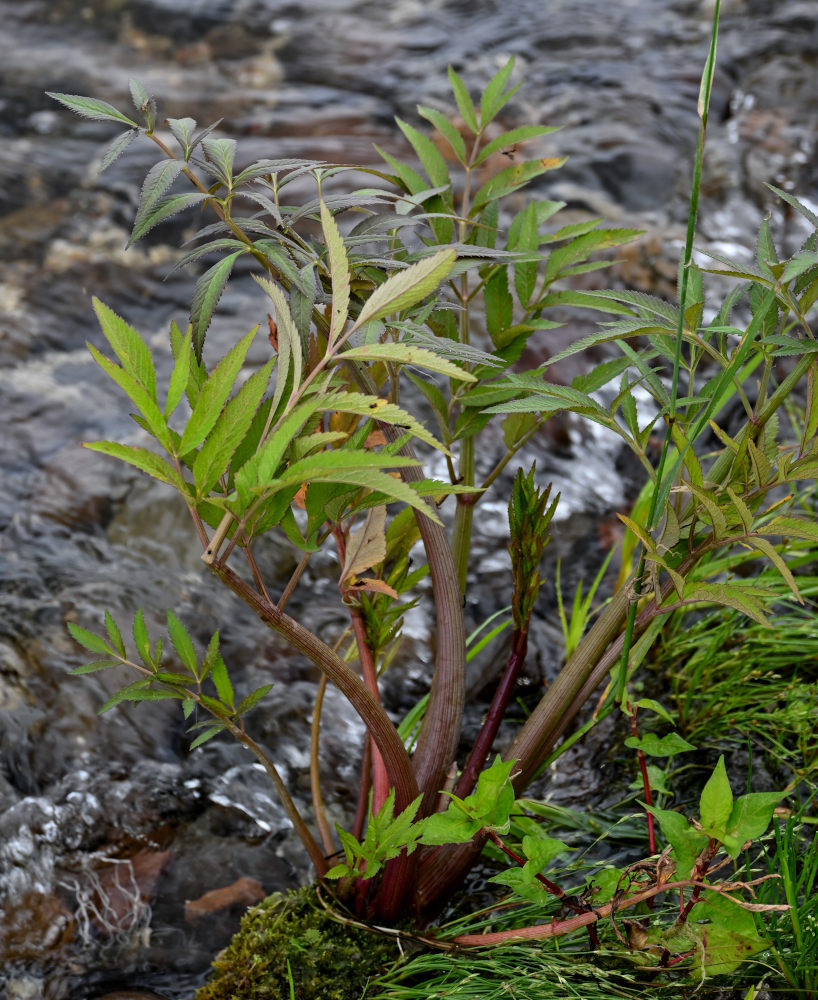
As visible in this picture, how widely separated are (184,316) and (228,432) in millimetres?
2721

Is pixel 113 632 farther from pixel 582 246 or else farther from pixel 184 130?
pixel 582 246

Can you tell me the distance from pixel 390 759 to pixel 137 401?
2.12 feet

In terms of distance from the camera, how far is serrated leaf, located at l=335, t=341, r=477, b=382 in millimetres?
961

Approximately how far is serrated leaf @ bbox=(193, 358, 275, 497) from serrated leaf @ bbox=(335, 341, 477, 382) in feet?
0.37

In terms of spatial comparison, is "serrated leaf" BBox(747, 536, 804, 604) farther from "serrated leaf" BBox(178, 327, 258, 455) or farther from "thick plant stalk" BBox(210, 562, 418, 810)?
"serrated leaf" BBox(178, 327, 258, 455)

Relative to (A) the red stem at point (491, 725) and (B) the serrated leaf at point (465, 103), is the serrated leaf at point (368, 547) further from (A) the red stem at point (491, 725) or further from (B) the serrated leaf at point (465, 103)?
(B) the serrated leaf at point (465, 103)

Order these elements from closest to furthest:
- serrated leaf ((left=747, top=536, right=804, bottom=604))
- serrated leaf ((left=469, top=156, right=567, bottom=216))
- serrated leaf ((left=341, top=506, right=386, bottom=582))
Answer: serrated leaf ((left=747, top=536, right=804, bottom=604))
serrated leaf ((left=341, top=506, right=386, bottom=582))
serrated leaf ((left=469, top=156, right=567, bottom=216))

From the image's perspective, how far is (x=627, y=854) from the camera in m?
1.65

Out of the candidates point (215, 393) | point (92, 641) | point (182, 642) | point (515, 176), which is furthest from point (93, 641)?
point (515, 176)

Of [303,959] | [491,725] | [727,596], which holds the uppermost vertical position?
[727,596]

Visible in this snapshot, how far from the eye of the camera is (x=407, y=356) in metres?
0.98

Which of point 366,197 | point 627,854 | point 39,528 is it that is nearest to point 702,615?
point 627,854

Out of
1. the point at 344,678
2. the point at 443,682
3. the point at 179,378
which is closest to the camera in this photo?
the point at 179,378

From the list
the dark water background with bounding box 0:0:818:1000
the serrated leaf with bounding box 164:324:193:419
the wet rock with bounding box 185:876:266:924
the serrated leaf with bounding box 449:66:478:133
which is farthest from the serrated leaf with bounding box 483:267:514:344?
the wet rock with bounding box 185:876:266:924
